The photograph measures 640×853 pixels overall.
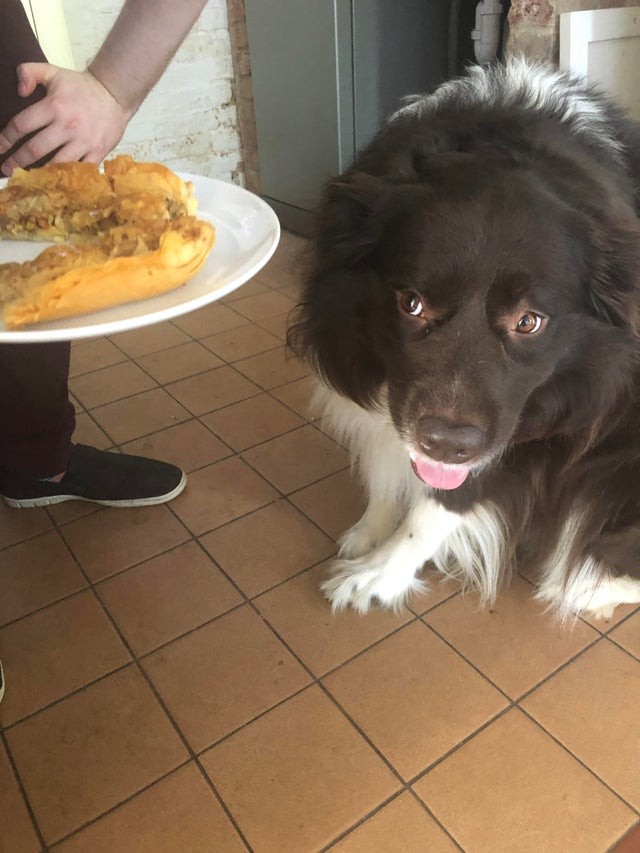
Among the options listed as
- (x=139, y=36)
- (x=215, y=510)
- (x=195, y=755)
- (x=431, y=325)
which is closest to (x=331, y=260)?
(x=431, y=325)

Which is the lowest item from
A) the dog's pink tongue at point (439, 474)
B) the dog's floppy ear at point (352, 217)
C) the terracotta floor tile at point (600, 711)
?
the terracotta floor tile at point (600, 711)

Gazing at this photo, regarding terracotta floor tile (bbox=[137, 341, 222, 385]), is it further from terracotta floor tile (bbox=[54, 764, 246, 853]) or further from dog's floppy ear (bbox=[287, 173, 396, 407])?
terracotta floor tile (bbox=[54, 764, 246, 853])

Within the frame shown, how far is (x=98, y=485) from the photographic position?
74.5 inches

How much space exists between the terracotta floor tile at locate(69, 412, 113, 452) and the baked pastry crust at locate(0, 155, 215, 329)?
107cm

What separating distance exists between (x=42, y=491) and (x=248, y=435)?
2.06ft

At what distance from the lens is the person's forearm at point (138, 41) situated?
4.23ft

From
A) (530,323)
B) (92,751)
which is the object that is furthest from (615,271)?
(92,751)

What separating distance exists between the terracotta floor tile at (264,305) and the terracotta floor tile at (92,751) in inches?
71.5

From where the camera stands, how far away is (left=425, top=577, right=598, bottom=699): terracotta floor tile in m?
1.47

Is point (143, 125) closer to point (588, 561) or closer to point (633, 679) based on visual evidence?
point (588, 561)

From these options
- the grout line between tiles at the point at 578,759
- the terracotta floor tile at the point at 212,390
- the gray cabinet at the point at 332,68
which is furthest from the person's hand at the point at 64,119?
the gray cabinet at the point at 332,68

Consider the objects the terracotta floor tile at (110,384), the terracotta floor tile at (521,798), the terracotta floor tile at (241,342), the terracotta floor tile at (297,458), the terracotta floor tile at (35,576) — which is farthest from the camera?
the terracotta floor tile at (241,342)

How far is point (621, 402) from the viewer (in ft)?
4.35

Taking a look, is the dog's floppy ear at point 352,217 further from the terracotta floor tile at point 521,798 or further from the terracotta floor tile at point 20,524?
the terracotta floor tile at point 20,524
